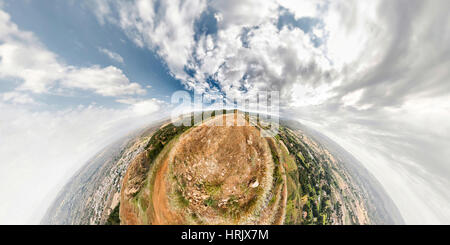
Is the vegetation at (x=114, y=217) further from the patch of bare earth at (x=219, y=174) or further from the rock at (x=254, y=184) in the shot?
the rock at (x=254, y=184)

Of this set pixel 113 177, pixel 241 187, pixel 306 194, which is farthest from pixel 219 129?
pixel 306 194

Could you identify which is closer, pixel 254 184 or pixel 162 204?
pixel 162 204

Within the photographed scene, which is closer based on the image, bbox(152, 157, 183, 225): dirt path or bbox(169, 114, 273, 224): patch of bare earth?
bbox(152, 157, 183, 225): dirt path

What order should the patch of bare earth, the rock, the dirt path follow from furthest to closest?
1. the rock
2. the patch of bare earth
3. the dirt path

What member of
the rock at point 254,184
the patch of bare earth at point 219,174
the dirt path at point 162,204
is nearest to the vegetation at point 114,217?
the dirt path at point 162,204

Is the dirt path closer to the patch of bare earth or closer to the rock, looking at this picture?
the patch of bare earth

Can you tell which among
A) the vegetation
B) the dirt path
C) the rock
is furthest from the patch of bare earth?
the vegetation

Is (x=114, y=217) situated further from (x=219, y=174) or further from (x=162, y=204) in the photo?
(x=219, y=174)

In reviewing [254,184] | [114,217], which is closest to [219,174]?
[254,184]

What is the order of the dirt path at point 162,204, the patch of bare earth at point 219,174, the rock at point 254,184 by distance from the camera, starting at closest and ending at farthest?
the dirt path at point 162,204, the patch of bare earth at point 219,174, the rock at point 254,184
